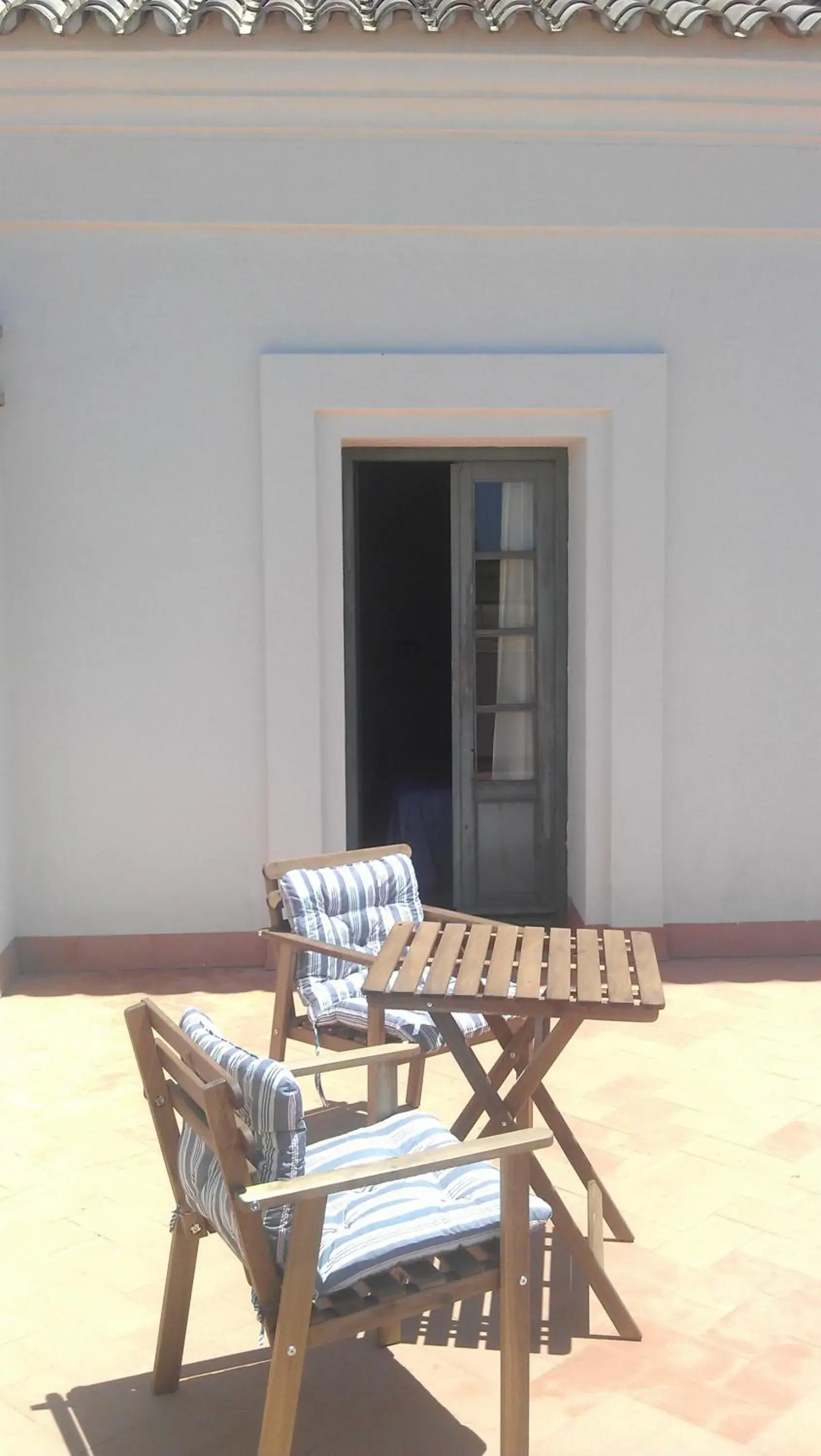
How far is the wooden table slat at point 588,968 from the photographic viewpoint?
336 centimetres

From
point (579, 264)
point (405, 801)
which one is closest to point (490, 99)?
point (579, 264)

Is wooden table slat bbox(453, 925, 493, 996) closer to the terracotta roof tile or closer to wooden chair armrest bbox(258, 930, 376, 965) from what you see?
wooden chair armrest bbox(258, 930, 376, 965)

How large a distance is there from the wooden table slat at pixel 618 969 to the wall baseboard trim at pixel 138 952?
298cm

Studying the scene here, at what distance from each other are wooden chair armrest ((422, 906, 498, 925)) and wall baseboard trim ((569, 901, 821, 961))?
1.95 metres

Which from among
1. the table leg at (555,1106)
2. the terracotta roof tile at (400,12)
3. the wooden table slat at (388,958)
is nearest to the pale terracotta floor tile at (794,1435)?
the table leg at (555,1106)

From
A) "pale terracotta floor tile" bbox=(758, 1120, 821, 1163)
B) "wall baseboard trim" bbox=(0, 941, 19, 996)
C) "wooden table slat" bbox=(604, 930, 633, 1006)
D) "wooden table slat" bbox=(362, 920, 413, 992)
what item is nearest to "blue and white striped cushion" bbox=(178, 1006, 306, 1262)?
"wooden table slat" bbox=(362, 920, 413, 992)

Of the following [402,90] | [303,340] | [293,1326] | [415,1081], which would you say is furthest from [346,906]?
[402,90]

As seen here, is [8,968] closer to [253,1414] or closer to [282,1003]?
[282,1003]

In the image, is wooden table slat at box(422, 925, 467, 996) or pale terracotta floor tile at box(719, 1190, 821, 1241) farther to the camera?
pale terracotta floor tile at box(719, 1190, 821, 1241)

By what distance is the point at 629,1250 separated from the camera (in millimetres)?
3789

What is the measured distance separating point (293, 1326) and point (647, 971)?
54.1 inches

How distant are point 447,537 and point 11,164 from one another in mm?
5116

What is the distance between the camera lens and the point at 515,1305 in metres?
2.75

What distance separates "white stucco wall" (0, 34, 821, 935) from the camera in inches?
246
